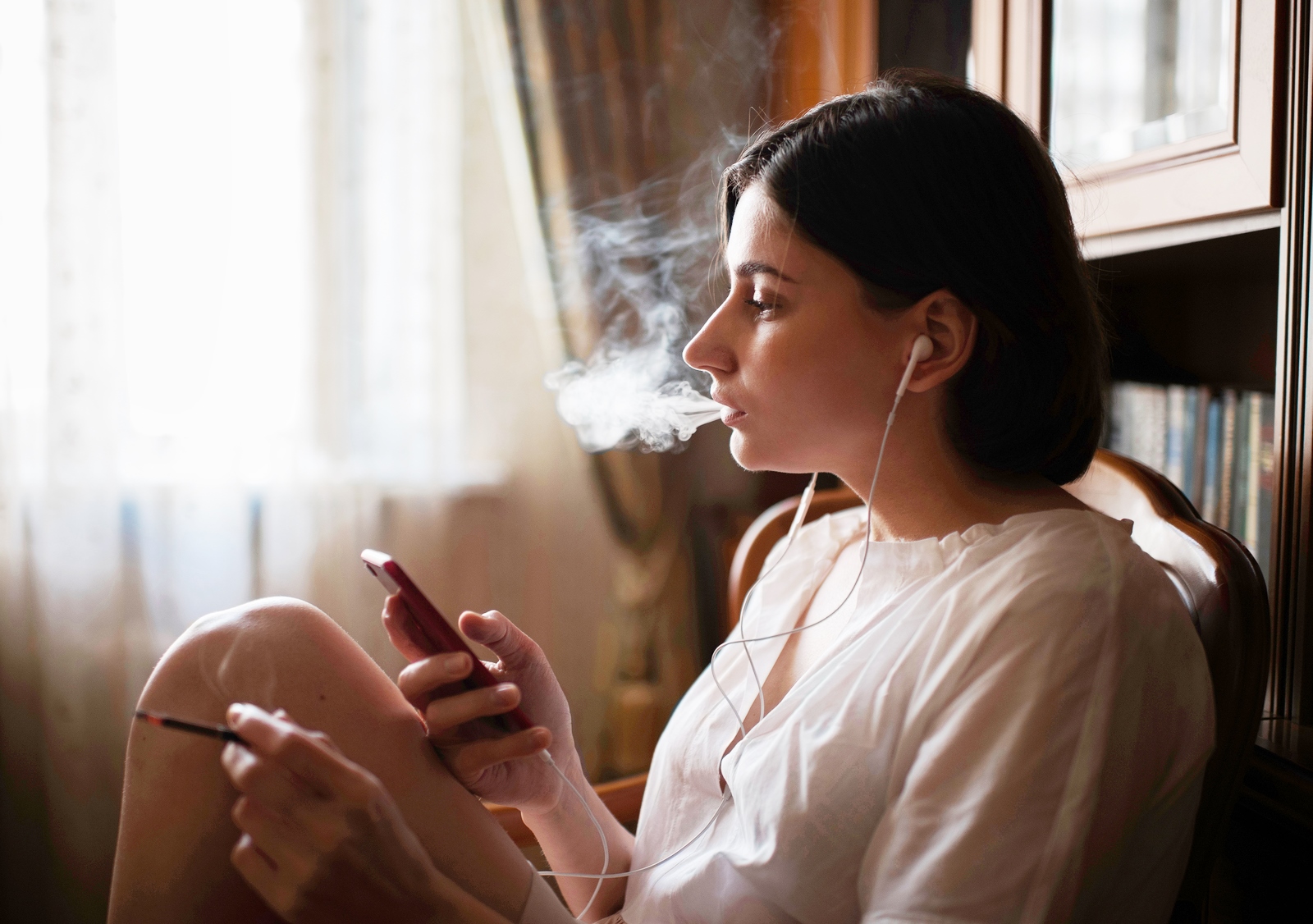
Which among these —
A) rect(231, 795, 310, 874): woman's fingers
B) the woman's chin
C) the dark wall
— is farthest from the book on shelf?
rect(231, 795, 310, 874): woman's fingers

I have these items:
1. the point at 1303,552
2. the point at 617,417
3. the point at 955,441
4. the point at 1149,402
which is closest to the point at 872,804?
the point at 955,441

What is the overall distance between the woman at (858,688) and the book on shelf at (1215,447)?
345 millimetres

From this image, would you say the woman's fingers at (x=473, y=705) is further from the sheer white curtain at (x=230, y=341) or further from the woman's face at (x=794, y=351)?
the sheer white curtain at (x=230, y=341)

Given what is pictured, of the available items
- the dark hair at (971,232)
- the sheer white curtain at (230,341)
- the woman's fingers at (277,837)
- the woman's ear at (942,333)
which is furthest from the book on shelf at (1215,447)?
the sheer white curtain at (230,341)

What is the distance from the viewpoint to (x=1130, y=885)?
0.77 m

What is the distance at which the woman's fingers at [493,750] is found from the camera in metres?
0.87

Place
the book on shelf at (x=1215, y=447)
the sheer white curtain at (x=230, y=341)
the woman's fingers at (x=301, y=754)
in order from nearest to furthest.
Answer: the woman's fingers at (x=301, y=754) → the book on shelf at (x=1215, y=447) → the sheer white curtain at (x=230, y=341)

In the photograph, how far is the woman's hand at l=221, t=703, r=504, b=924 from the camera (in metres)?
Answer: 0.66

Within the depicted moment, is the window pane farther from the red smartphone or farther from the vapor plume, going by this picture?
the red smartphone

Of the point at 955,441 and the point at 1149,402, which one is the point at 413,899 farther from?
the point at 1149,402

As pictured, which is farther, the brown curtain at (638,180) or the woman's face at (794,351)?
the brown curtain at (638,180)

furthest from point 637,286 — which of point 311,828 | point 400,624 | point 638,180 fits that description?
point 311,828

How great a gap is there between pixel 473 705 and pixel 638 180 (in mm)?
1537

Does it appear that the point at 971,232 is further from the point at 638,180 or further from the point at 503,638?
the point at 638,180
